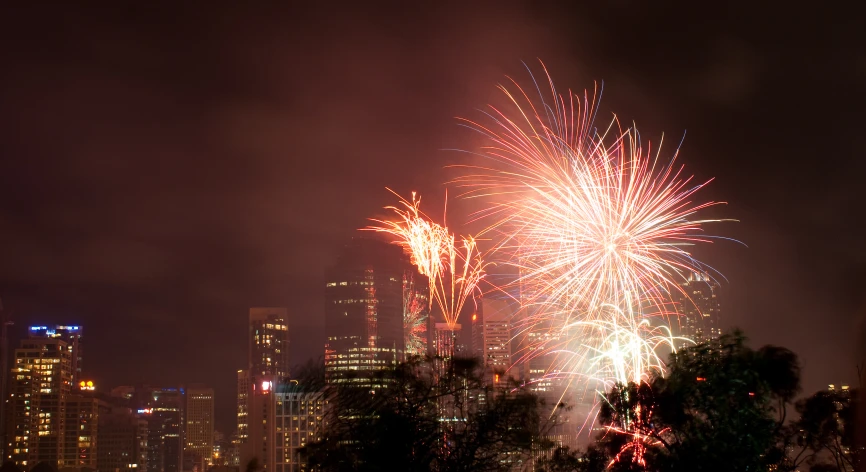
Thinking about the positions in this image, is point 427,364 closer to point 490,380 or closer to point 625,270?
point 490,380

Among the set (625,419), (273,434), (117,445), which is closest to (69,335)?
(117,445)

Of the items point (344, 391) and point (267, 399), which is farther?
point (267, 399)

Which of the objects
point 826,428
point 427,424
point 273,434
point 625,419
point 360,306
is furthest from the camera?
point 360,306

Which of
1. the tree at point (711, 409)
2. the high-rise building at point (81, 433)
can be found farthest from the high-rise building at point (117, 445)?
the tree at point (711, 409)

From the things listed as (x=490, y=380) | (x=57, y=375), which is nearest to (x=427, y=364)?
(x=490, y=380)

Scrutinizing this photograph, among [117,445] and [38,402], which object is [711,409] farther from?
[117,445]
